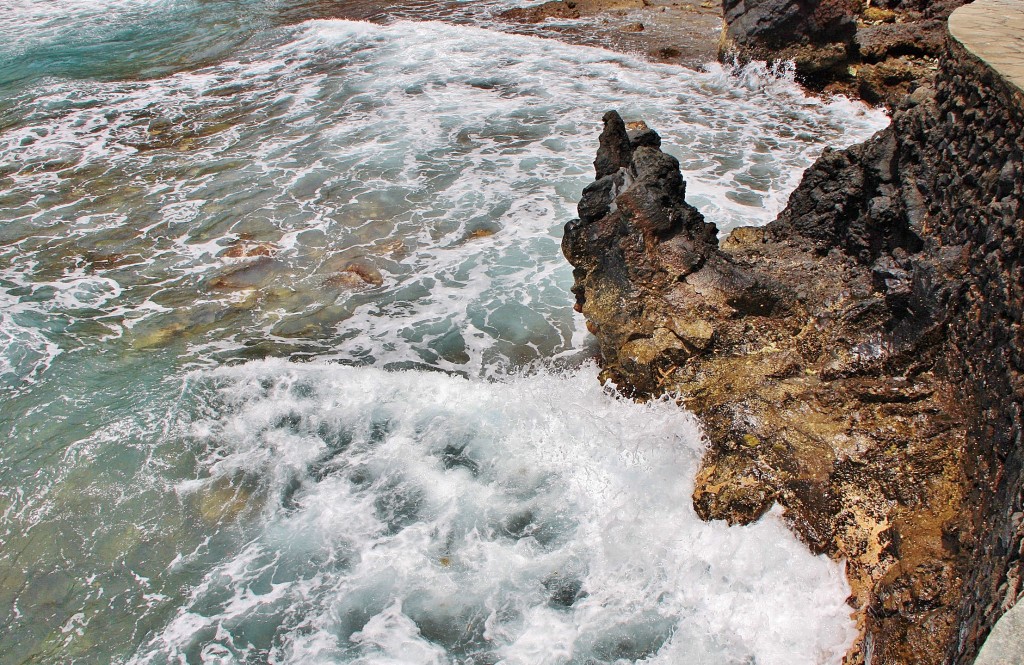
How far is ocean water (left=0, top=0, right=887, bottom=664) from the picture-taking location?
3762 millimetres

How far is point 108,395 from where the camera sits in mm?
5395

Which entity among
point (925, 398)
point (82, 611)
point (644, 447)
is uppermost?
point (925, 398)

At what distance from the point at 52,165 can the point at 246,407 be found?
649 centimetres

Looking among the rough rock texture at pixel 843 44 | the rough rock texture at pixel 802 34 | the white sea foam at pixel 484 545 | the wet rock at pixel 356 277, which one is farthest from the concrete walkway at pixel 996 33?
the rough rock texture at pixel 802 34

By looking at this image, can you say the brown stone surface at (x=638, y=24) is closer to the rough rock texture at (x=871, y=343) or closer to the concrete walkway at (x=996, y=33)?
the concrete walkway at (x=996, y=33)

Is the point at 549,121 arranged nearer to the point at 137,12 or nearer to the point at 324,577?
the point at 324,577

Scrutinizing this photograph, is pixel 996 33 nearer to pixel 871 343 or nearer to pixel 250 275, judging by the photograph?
pixel 871 343

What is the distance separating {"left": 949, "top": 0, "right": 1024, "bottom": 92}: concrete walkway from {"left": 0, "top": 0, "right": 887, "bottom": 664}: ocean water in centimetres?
257

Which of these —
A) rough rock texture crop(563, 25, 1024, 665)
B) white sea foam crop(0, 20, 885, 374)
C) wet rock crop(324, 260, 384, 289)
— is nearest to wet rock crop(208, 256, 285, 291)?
white sea foam crop(0, 20, 885, 374)

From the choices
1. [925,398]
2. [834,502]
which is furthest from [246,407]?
[925,398]

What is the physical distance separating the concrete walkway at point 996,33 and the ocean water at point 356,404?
2572 mm

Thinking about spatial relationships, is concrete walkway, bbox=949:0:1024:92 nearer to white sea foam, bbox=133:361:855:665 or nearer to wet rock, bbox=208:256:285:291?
white sea foam, bbox=133:361:855:665

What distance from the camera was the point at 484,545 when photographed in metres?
4.15

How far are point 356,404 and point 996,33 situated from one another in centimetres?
471
